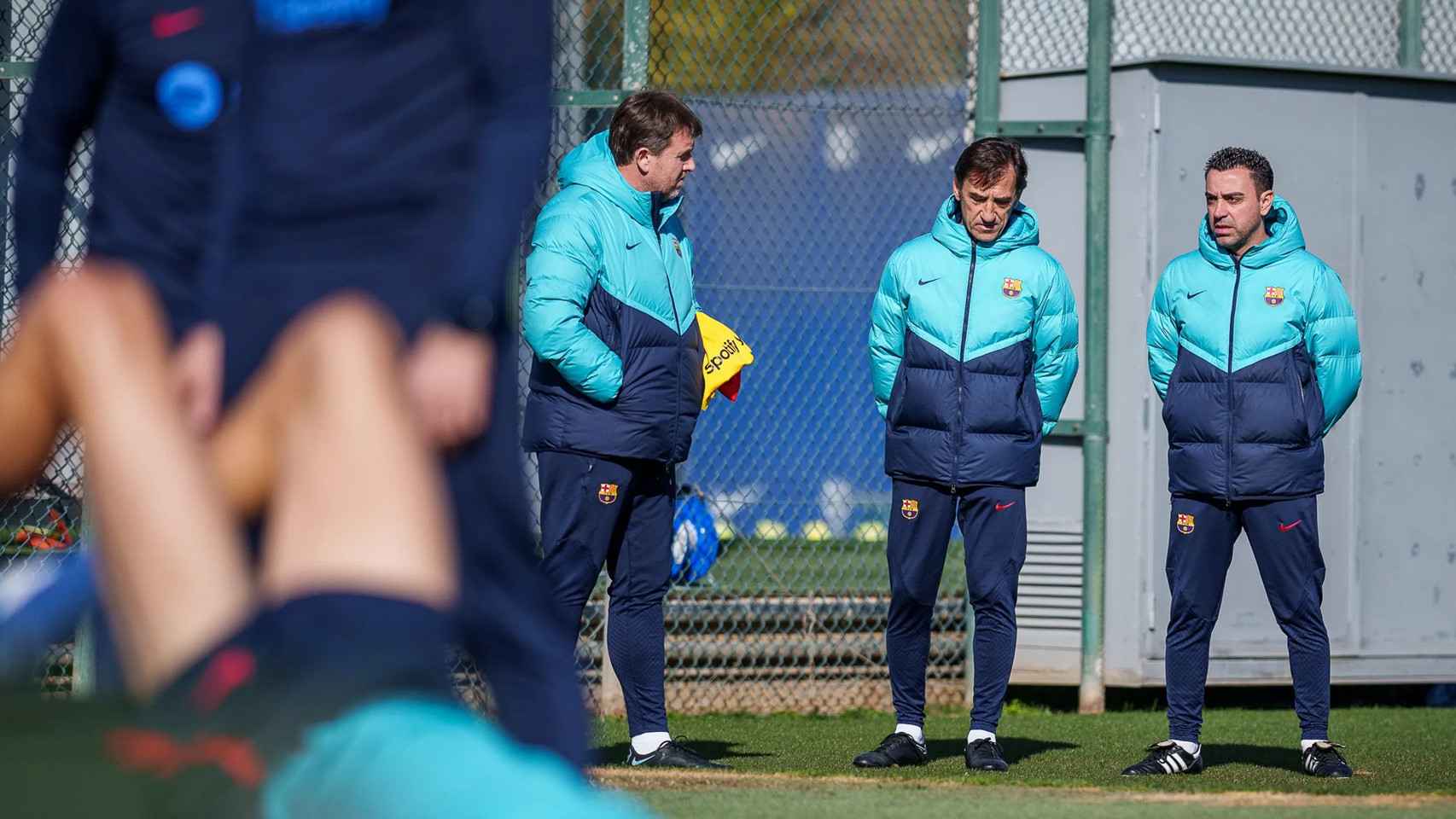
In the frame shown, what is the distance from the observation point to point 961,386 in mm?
6914

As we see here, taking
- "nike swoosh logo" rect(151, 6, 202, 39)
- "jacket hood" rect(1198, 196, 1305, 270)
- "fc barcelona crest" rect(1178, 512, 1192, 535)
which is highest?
"jacket hood" rect(1198, 196, 1305, 270)

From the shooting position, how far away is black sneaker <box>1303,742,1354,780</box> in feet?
21.9

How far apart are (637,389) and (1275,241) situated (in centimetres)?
235

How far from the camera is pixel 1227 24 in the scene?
33.4 ft

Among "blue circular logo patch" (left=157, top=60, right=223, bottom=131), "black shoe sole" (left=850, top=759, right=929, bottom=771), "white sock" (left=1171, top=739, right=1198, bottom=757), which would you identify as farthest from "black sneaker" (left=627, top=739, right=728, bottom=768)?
"blue circular logo patch" (left=157, top=60, right=223, bottom=131)

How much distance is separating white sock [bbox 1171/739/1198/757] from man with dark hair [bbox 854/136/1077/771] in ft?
2.10

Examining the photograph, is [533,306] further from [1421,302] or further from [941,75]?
[1421,302]

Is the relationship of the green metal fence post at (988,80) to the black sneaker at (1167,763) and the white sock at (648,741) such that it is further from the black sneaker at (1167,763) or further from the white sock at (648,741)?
the white sock at (648,741)

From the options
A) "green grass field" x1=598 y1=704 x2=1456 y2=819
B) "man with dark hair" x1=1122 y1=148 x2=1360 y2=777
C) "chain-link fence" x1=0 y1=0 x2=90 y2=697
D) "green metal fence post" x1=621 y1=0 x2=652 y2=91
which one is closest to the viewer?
"chain-link fence" x1=0 y1=0 x2=90 y2=697

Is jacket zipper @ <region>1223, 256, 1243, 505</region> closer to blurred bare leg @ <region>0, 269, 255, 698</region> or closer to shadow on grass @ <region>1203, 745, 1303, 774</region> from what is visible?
shadow on grass @ <region>1203, 745, 1303, 774</region>

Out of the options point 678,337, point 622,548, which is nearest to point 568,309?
point 678,337

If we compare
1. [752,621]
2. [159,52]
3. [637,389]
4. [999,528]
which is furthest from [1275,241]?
[159,52]

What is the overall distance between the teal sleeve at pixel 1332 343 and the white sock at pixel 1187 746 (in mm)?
1202

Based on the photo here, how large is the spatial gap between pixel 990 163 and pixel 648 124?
129cm
